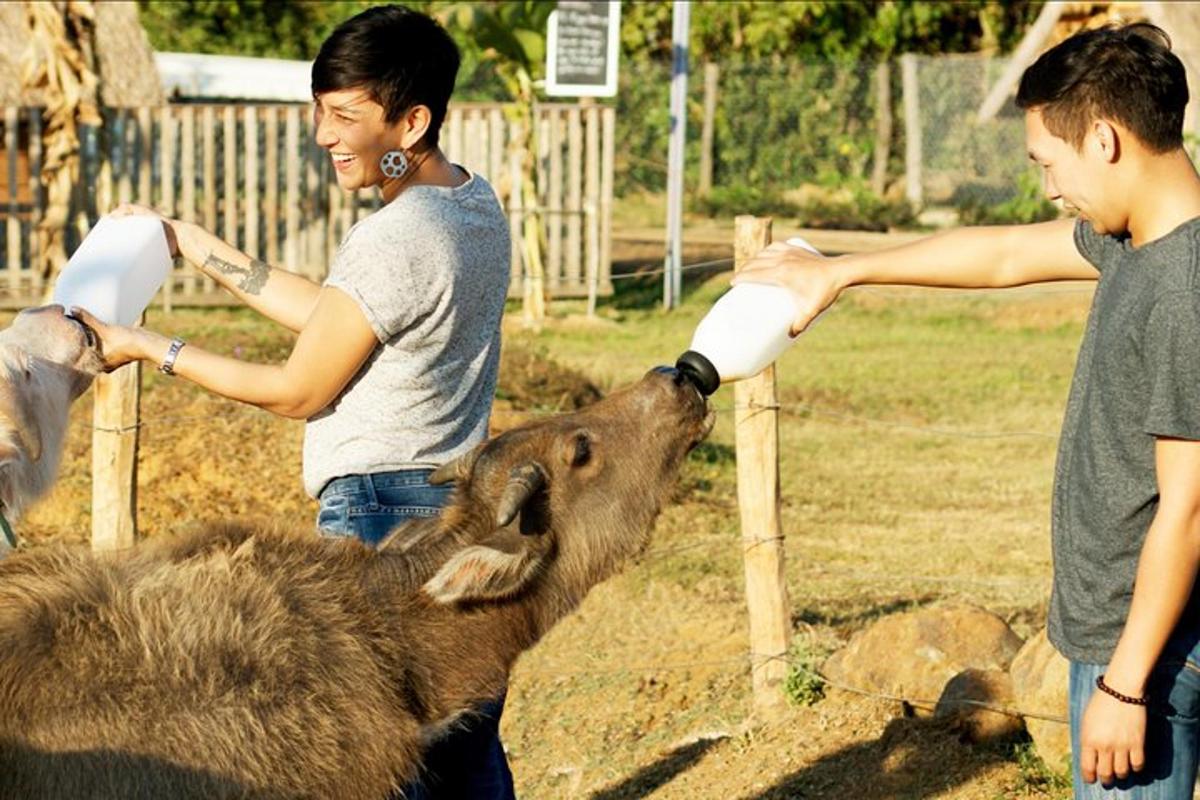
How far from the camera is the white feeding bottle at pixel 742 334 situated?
185 inches

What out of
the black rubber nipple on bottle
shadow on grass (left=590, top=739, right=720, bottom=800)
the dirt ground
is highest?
the black rubber nipple on bottle

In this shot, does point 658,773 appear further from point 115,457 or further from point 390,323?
point 390,323

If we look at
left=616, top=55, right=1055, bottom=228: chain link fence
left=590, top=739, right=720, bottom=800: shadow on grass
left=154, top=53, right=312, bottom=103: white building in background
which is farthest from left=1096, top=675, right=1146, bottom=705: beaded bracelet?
left=154, top=53, right=312, bottom=103: white building in background

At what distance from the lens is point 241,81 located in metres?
31.0

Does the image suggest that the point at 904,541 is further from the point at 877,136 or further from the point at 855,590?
the point at 877,136

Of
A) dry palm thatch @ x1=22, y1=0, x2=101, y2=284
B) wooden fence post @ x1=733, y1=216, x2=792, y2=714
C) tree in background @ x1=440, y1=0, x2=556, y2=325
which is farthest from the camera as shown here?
tree in background @ x1=440, y1=0, x2=556, y2=325

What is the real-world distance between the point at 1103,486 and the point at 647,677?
198 inches

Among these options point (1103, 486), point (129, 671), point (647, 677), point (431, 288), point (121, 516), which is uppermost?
point (431, 288)

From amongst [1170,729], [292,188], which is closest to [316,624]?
[1170,729]

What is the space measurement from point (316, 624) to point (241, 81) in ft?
91.0

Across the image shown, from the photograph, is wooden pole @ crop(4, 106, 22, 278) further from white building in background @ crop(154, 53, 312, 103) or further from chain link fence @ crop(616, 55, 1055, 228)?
chain link fence @ crop(616, 55, 1055, 228)

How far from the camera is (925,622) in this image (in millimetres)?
7938

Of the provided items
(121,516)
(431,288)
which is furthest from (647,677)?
(431,288)

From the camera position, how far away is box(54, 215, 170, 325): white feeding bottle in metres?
5.01
